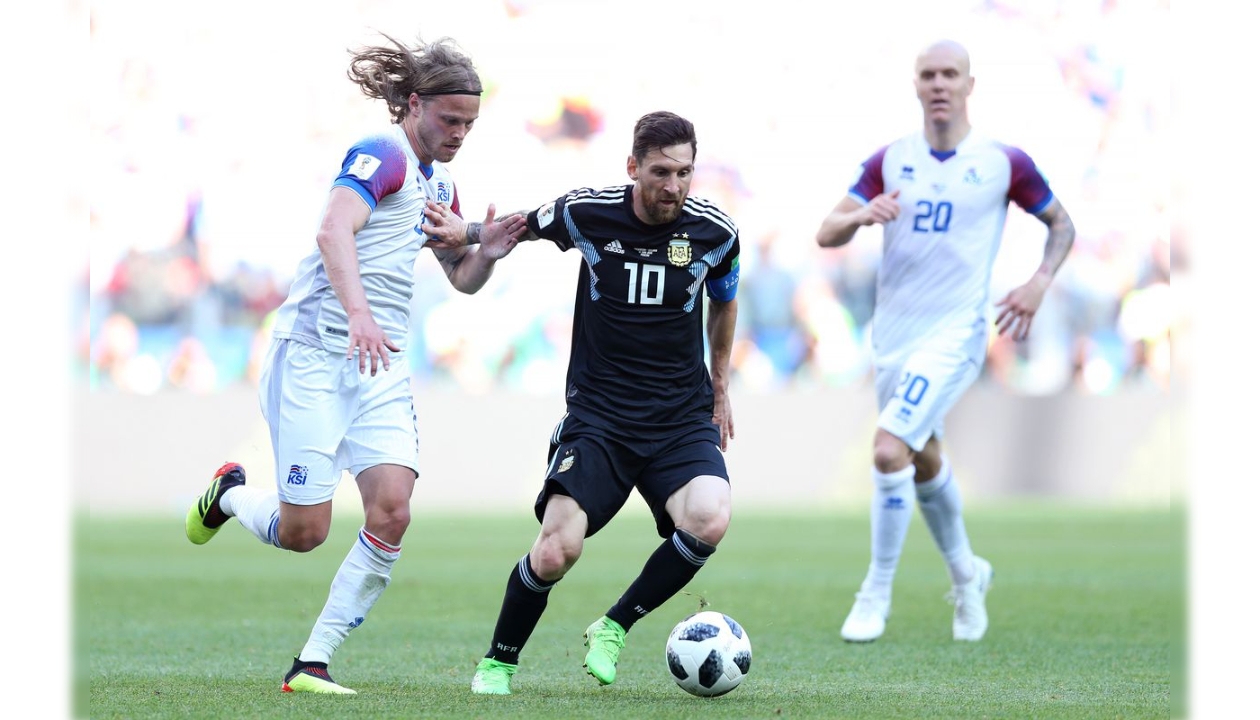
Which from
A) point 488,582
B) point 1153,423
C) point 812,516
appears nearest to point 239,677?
point 488,582

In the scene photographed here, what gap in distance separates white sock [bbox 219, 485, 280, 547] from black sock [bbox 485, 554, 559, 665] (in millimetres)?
957

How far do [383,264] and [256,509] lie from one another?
1.14 m

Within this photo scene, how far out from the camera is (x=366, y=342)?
4.83 metres

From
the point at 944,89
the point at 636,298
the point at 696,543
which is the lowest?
the point at 696,543

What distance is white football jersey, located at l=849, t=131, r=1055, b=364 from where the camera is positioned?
7.31 m

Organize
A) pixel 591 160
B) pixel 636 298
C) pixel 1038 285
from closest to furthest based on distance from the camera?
pixel 636 298, pixel 1038 285, pixel 591 160

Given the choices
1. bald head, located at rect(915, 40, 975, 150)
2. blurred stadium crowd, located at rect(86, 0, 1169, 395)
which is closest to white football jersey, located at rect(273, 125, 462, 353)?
bald head, located at rect(915, 40, 975, 150)

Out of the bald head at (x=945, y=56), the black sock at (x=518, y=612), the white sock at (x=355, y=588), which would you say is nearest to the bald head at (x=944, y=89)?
the bald head at (x=945, y=56)

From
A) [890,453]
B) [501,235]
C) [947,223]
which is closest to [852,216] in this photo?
[947,223]

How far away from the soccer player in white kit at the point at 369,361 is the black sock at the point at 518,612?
446 mm

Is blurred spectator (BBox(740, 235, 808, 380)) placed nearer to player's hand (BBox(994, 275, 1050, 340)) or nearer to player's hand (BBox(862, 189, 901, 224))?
player's hand (BBox(994, 275, 1050, 340))

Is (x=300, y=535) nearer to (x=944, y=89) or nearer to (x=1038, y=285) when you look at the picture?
(x=1038, y=285)

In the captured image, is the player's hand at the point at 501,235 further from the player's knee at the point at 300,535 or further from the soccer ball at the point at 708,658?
the soccer ball at the point at 708,658

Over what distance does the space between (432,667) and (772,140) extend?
1543 cm
